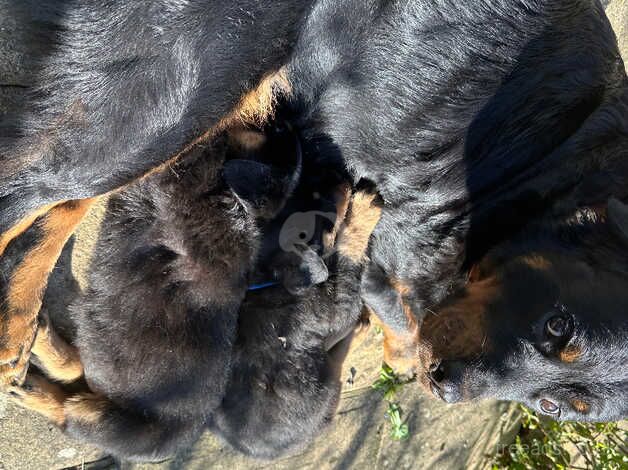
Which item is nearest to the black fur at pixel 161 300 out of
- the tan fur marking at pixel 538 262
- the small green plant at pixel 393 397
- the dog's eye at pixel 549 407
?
the tan fur marking at pixel 538 262

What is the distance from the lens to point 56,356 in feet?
10.5

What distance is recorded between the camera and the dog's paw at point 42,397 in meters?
3.14

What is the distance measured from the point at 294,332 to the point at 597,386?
1.65 m

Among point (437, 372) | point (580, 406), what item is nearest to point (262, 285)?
point (437, 372)

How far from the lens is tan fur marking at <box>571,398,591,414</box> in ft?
9.61

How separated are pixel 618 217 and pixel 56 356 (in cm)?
281

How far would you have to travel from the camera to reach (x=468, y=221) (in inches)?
122

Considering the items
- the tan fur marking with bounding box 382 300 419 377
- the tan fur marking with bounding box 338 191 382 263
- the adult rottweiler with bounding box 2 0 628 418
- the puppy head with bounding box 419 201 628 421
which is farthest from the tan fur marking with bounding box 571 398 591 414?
the tan fur marking with bounding box 338 191 382 263

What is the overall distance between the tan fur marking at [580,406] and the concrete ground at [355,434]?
1.95 m

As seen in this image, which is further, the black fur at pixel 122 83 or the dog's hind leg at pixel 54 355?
the dog's hind leg at pixel 54 355

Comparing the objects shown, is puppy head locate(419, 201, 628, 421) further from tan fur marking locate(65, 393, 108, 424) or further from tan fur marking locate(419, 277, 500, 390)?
tan fur marking locate(65, 393, 108, 424)

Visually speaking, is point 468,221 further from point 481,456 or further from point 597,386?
point 481,456

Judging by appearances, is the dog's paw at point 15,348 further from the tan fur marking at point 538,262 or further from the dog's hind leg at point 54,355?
the tan fur marking at point 538,262

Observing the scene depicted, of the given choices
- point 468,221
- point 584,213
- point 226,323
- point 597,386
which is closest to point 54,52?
point 226,323
